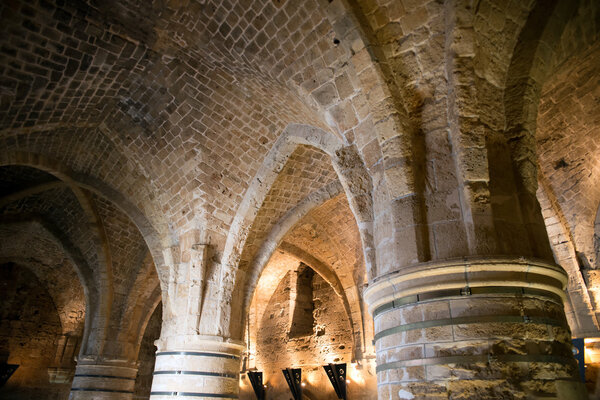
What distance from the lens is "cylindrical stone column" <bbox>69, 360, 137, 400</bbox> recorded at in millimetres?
8664

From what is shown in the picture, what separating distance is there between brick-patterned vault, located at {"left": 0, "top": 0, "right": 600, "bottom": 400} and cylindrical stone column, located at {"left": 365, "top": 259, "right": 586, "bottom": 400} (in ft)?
0.04

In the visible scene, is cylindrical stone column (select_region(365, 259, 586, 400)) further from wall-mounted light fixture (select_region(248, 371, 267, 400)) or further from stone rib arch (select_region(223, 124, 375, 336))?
wall-mounted light fixture (select_region(248, 371, 267, 400))

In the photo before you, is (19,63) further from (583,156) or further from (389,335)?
(583,156)

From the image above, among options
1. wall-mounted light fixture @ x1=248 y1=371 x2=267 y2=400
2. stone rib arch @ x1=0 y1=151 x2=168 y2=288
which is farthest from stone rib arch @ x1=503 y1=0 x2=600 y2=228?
wall-mounted light fixture @ x1=248 y1=371 x2=267 y2=400

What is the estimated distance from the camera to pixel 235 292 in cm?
654

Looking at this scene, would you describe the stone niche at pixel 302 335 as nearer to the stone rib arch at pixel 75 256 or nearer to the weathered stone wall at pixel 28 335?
the stone rib arch at pixel 75 256

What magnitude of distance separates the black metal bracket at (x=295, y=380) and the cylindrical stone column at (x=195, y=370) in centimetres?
425

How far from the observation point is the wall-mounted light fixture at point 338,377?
8.98 m

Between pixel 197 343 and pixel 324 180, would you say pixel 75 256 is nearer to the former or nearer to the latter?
pixel 197 343

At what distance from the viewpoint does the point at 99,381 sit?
28.6 ft

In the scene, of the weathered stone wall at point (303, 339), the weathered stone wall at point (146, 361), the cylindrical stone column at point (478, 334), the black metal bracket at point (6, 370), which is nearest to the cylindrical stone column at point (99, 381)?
the weathered stone wall at point (303, 339)

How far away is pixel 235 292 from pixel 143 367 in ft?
26.6

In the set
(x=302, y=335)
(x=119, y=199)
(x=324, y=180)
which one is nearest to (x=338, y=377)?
(x=302, y=335)

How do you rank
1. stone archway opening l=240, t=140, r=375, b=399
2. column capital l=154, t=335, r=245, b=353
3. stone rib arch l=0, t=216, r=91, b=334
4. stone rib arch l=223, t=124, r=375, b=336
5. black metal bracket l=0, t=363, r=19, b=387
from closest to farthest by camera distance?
stone rib arch l=223, t=124, r=375, b=336, column capital l=154, t=335, r=245, b=353, stone archway opening l=240, t=140, r=375, b=399, stone rib arch l=0, t=216, r=91, b=334, black metal bracket l=0, t=363, r=19, b=387
